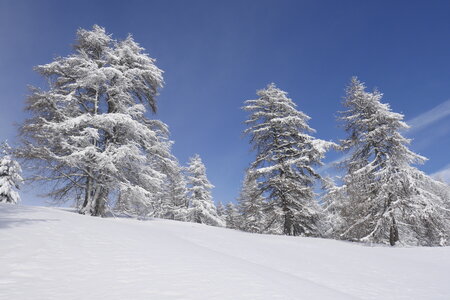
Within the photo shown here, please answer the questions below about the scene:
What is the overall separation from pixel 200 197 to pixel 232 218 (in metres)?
12.2

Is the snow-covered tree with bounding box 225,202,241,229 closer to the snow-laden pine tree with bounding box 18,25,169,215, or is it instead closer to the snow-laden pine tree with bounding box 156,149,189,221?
the snow-laden pine tree with bounding box 156,149,189,221

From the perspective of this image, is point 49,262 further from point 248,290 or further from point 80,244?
point 248,290

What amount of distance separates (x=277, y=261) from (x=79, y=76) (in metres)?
14.0

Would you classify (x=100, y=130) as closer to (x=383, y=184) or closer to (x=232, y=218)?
(x=383, y=184)

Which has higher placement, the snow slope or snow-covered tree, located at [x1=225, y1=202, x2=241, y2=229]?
snow-covered tree, located at [x1=225, y1=202, x2=241, y2=229]

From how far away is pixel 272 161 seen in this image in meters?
17.9

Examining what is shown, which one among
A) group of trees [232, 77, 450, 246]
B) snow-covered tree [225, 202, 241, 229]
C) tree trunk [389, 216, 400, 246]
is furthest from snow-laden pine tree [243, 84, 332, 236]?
snow-covered tree [225, 202, 241, 229]

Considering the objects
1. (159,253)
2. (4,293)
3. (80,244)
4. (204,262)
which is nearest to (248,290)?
(204,262)

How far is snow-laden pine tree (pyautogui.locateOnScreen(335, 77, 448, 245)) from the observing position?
559 inches

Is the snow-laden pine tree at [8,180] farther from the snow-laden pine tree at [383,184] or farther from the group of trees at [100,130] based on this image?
the snow-laden pine tree at [383,184]

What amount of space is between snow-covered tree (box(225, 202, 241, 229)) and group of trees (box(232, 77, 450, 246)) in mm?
19133

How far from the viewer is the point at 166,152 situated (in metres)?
15.6

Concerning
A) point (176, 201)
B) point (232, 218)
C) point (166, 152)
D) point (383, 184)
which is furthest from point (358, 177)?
point (232, 218)

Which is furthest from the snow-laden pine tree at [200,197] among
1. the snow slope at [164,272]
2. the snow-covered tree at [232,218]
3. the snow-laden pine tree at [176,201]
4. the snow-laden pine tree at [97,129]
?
the snow slope at [164,272]
